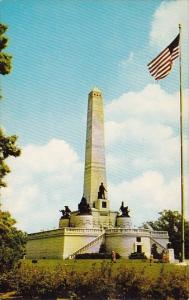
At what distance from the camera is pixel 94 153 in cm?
5366

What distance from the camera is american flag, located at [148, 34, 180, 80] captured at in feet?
78.9

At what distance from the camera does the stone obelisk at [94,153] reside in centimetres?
5350

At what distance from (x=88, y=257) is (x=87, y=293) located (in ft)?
73.0

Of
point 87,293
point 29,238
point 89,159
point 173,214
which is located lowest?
point 87,293

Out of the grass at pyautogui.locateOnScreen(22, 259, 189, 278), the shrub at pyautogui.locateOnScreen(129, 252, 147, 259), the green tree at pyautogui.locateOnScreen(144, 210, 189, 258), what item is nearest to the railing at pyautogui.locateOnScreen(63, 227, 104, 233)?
the shrub at pyautogui.locateOnScreen(129, 252, 147, 259)

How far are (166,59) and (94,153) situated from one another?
30.4 metres

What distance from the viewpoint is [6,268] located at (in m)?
21.9

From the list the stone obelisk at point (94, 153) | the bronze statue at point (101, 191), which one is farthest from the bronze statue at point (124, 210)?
the stone obelisk at point (94, 153)

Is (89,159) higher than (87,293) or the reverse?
higher

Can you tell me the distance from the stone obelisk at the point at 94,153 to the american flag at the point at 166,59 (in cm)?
2966

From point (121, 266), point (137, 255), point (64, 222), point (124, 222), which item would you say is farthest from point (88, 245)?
point (121, 266)

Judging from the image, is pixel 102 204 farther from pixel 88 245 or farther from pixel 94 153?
pixel 88 245

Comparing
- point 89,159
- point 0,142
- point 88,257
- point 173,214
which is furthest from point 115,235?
point 0,142

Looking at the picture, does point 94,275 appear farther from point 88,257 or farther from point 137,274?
point 88,257
